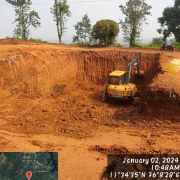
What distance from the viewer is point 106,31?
776 inches

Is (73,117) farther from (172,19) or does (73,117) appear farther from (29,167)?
(172,19)

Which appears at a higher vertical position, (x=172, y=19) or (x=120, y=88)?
(x=172, y=19)

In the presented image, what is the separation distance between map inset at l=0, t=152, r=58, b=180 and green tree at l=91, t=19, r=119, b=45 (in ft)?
57.3

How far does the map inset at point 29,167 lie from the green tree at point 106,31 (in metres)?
17.5

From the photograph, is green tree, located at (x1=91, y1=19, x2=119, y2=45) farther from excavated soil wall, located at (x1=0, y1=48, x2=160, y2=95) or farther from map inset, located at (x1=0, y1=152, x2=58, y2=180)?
map inset, located at (x1=0, y1=152, x2=58, y2=180)

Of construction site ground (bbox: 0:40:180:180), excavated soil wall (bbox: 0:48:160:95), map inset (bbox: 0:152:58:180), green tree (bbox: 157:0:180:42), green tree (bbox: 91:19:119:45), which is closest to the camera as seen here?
map inset (bbox: 0:152:58:180)

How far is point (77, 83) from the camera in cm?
1638

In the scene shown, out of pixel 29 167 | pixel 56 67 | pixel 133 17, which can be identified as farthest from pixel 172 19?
pixel 29 167

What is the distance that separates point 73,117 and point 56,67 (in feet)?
21.5

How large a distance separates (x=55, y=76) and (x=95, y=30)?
9575mm

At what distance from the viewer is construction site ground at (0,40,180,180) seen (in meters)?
6.22

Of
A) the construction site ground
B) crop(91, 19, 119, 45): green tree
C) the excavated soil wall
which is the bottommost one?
the construction site ground

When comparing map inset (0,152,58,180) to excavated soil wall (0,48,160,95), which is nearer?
map inset (0,152,58,180)

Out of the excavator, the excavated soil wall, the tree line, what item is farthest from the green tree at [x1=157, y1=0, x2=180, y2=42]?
the excavator
